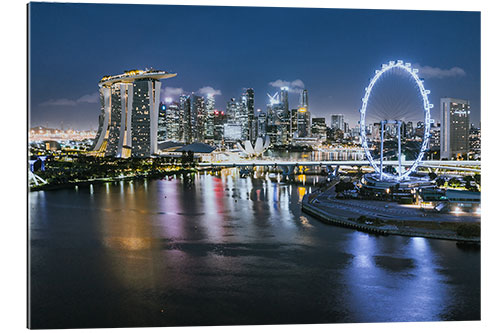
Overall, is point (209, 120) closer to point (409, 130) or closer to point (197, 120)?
point (197, 120)

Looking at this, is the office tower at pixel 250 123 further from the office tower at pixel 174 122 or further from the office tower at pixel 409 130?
the office tower at pixel 409 130

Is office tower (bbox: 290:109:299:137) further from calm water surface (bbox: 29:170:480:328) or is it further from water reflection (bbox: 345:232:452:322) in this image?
water reflection (bbox: 345:232:452:322)

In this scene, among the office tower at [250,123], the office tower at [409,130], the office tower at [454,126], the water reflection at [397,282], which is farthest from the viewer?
the office tower at [250,123]

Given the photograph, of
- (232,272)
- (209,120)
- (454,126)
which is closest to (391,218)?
(454,126)

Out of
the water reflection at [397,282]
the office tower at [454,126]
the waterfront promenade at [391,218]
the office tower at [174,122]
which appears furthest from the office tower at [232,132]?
the water reflection at [397,282]

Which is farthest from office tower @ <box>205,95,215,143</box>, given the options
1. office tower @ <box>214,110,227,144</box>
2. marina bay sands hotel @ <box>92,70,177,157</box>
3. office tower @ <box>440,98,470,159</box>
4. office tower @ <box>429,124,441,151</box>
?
office tower @ <box>440,98,470,159</box>
